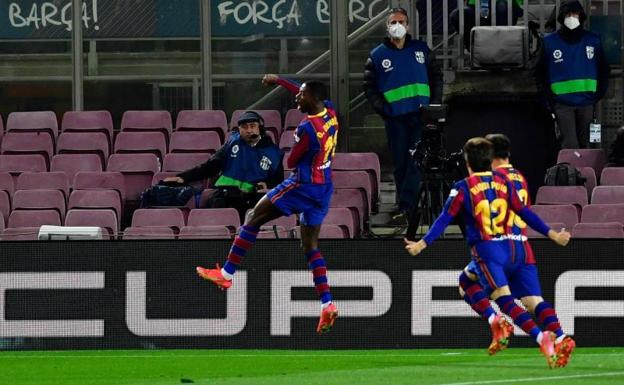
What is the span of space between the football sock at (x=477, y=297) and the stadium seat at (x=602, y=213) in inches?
170

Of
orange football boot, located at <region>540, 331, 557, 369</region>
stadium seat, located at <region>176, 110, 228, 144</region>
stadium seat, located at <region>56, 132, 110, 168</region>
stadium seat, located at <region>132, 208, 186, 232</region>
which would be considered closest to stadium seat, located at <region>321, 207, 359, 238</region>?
stadium seat, located at <region>132, 208, 186, 232</region>

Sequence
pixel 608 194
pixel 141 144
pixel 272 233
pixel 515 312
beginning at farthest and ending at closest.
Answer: pixel 141 144 < pixel 608 194 < pixel 272 233 < pixel 515 312

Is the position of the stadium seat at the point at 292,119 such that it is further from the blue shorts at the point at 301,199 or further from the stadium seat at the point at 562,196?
the blue shorts at the point at 301,199

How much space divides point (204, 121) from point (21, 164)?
2201mm

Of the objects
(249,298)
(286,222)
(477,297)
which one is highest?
(286,222)

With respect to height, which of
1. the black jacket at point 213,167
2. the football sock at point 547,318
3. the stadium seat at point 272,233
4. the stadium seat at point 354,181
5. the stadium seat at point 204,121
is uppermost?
the stadium seat at point 204,121

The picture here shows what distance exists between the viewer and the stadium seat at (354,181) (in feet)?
63.0

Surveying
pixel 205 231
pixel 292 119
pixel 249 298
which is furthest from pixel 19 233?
pixel 292 119

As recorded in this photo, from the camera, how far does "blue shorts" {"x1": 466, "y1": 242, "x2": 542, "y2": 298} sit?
13.0 meters

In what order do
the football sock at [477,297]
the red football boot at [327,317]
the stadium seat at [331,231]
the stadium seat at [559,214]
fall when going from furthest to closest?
the stadium seat at [559,214] < the stadium seat at [331,231] < the red football boot at [327,317] < the football sock at [477,297]

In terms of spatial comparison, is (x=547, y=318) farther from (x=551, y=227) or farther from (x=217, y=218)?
(x=217, y=218)

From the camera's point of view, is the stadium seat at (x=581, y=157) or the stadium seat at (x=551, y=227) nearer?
the stadium seat at (x=551, y=227)

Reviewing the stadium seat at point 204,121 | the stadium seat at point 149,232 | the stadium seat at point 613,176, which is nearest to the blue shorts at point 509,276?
the stadium seat at point 149,232

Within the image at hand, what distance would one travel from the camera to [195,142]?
66.7ft
